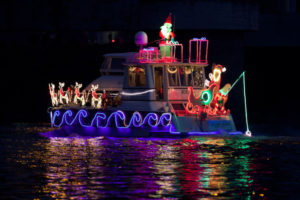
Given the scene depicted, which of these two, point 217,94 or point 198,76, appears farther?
point 198,76

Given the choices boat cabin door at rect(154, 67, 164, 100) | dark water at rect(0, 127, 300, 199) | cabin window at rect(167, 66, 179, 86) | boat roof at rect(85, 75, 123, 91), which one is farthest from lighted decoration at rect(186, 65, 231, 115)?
boat roof at rect(85, 75, 123, 91)

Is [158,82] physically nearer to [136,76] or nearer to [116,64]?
[136,76]

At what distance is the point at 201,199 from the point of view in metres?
21.8

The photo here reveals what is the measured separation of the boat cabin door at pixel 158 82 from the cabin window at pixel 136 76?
573 millimetres

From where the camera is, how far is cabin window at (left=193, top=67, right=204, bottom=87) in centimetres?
4275

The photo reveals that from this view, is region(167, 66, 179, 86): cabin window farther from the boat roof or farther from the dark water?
the boat roof

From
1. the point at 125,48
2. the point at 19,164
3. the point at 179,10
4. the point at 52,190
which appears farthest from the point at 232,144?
the point at 125,48

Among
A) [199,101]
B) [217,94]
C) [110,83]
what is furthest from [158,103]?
[110,83]

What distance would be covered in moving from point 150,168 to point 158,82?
14.1 m

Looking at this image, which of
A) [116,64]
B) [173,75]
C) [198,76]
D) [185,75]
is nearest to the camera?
[173,75]

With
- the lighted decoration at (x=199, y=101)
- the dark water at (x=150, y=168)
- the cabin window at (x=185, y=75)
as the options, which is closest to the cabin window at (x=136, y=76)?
the cabin window at (x=185, y=75)

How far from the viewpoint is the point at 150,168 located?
93.0 feet

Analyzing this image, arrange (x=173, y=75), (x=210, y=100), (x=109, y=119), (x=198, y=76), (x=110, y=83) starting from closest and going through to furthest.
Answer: (x=210, y=100), (x=109, y=119), (x=173, y=75), (x=198, y=76), (x=110, y=83)

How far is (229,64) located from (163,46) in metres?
17.9
